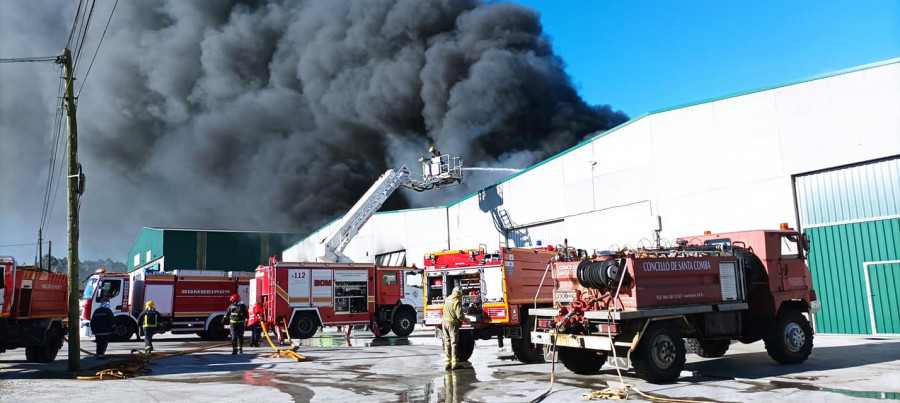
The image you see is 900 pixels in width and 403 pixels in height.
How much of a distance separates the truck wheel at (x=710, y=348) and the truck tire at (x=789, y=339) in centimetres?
87

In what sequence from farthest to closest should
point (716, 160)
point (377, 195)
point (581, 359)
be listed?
point (377, 195) → point (716, 160) → point (581, 359)

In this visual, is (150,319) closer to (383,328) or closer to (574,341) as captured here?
(383,328)

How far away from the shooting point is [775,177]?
47.0ft

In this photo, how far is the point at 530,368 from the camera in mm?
10219

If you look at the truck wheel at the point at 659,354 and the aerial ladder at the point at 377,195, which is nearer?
the truck wheel at the point at 659,354

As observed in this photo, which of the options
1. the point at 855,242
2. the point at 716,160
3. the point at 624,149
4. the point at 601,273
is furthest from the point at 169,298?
the point at 855,242

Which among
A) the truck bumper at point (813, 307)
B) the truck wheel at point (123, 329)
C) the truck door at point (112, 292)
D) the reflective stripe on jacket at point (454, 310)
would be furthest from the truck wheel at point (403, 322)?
the truck bumper at point (813, 307)

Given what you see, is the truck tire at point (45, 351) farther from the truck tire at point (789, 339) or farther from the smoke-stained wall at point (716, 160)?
the truck tire at point (789, 339)

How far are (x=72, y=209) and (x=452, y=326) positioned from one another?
7277 mm

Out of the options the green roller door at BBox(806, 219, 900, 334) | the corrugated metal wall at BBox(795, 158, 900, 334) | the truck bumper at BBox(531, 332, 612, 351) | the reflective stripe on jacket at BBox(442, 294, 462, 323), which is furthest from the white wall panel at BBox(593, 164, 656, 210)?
the truck bumper at BBox(531, 332, 612, 351)

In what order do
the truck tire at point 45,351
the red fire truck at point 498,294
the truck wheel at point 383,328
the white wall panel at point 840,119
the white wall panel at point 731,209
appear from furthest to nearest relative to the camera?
the truck wheel at point 383,328
the white wall panel at point 731,209
the white wall panel at point 840,119
the truck tire at point 45,351
the red fire truck at point 498,294

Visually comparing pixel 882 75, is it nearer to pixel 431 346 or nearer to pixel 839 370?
pixel 839 370

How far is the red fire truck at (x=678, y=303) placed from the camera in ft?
26.0

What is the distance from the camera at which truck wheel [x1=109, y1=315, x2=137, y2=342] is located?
19797 mm
